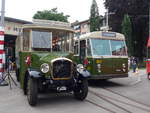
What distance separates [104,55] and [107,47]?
536mm

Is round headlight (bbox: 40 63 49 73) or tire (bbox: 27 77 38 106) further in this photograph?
round headlight (bbox: 40 63 49 73)

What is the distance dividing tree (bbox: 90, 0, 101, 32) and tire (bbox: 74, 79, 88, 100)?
124 feet

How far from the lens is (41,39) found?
8.83 m

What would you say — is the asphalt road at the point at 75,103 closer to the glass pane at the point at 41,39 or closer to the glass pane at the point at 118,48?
the glass pane at the point at 41,39

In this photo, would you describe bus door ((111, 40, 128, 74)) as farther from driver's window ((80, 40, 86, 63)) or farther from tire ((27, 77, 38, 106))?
tire ((27, 77, 38, 106))

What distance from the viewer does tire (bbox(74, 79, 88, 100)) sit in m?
8.51

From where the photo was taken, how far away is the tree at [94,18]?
152 feet

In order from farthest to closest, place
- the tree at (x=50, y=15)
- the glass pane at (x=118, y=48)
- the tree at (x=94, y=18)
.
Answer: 1. the tree at (x=94, y=18)
2. the tree at (x=50, y=15)
3. the glass pane at (x=118, y=48)

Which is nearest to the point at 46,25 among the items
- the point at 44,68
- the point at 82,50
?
the point at 44,68

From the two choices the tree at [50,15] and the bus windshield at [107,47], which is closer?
the bus windshield at [107,47]

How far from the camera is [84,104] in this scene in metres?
8.14

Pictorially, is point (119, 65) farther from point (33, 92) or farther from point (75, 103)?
point (33, 92)

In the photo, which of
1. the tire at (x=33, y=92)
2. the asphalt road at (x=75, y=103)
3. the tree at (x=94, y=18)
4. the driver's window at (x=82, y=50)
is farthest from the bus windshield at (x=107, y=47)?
the tree at (x=94, y=18)

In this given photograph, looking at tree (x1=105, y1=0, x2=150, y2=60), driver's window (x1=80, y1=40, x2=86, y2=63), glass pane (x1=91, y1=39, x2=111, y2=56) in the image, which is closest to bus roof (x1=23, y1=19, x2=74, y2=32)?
glass pane (x1=91, y1=39, x2=111, y2=56)
